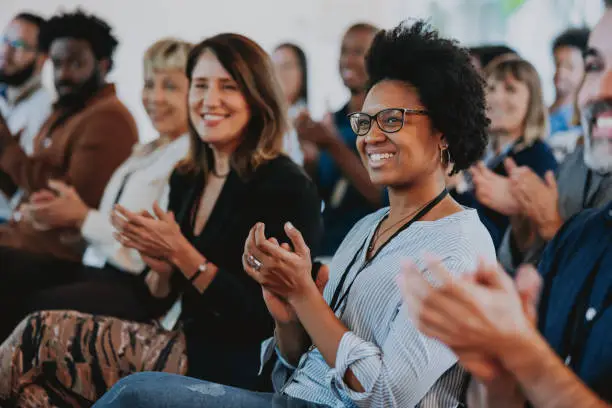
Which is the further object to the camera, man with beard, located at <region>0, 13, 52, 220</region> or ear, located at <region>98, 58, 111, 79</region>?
man with beard, located at <region>0, 13, 52, 220</region>

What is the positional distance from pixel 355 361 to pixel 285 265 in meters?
0.20

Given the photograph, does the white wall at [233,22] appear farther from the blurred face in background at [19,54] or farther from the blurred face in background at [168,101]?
the blurred face in background at [168,101]

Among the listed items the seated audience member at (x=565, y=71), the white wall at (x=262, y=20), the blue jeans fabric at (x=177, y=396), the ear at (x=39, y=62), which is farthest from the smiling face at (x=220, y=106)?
the white wall at (x=262, y=20)

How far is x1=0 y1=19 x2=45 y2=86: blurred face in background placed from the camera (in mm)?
4273

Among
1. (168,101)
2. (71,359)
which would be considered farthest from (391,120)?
(168,101)

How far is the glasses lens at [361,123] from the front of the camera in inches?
61.8

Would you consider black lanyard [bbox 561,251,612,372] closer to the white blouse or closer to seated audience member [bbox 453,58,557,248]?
the white blouse

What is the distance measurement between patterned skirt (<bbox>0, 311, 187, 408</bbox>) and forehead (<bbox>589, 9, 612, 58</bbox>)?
124 centimetres

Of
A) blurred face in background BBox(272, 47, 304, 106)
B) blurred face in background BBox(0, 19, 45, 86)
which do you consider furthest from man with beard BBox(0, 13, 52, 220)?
blurred face in background BBox(272, 47, 304, 106)

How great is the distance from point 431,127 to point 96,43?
93.3 inches

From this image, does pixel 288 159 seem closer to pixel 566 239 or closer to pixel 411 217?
pixel 411 217

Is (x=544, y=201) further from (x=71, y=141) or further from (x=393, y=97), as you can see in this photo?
(x=71, y=141)

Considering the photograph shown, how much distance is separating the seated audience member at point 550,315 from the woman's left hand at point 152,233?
1.05 metres

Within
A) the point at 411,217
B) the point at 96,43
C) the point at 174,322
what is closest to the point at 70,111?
the point at 96,43
